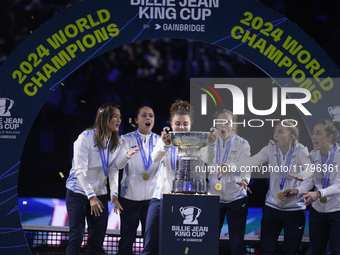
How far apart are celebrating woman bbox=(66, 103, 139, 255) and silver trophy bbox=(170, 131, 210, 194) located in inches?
49.2

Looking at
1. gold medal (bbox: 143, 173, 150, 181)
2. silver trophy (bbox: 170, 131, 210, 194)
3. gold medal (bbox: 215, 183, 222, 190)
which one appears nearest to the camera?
silver trophy (bbox: 170, 131, 210, 194)

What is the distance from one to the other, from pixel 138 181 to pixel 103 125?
0.70 m

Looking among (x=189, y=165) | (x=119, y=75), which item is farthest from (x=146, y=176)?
(x=189, y=165)

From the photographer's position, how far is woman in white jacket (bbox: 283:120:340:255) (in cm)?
351

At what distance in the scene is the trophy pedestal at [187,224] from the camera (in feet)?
6.90

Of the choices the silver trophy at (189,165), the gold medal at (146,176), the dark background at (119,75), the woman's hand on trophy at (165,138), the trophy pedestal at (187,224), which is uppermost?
the dark background at (119,75)

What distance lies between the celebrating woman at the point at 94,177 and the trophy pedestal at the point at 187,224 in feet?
4.81

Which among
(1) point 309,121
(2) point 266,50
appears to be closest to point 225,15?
(2) point 266,50

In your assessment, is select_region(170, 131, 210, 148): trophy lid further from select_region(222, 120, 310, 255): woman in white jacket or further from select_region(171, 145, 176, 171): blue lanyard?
select_region(222, 120, 310, 255): woman in white jacket

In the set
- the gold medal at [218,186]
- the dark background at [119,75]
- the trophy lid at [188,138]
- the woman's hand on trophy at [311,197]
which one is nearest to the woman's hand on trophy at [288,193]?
the woman's hand on trophy at [311,197]

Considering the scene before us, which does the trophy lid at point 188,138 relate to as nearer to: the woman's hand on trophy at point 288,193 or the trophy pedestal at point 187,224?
the trophy pedestal at point 187,224

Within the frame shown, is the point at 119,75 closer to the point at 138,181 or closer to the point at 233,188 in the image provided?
the point at 138,181

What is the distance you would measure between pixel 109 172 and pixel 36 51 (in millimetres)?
1600

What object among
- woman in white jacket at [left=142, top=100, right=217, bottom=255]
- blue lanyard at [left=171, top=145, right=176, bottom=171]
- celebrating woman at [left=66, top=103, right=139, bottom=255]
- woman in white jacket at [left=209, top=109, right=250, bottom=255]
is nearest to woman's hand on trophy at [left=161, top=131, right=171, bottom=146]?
woman in white jacket at [left=142, top=100, right=217, bottom=255]
